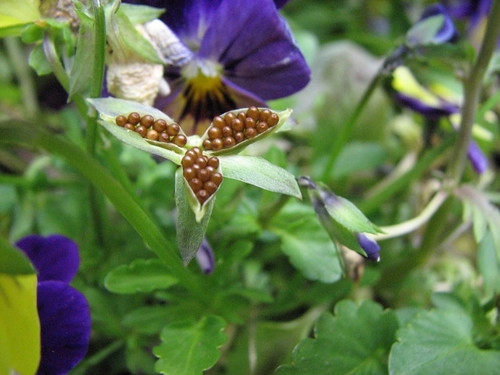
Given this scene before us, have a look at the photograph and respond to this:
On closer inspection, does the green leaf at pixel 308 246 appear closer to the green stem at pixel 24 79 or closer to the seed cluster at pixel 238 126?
the seed cluster at pixel 238 126

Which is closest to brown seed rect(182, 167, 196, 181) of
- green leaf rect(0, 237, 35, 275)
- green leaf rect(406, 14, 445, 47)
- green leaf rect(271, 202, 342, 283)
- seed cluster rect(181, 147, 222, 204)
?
seed cluster rect(181, 147, 222, 204)

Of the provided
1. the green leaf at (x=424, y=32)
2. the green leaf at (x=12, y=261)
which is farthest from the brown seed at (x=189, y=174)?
the green leaf at (x=424, y=32)

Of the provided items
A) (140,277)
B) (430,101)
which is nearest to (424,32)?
(430,101)

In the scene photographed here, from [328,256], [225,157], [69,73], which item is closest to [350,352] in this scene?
[328,256]

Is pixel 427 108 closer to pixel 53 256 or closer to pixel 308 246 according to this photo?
pixel 308 246

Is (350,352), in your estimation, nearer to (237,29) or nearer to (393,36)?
(237,29)

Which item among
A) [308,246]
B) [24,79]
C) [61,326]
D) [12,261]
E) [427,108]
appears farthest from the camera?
[24,79]

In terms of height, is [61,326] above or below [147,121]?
below
